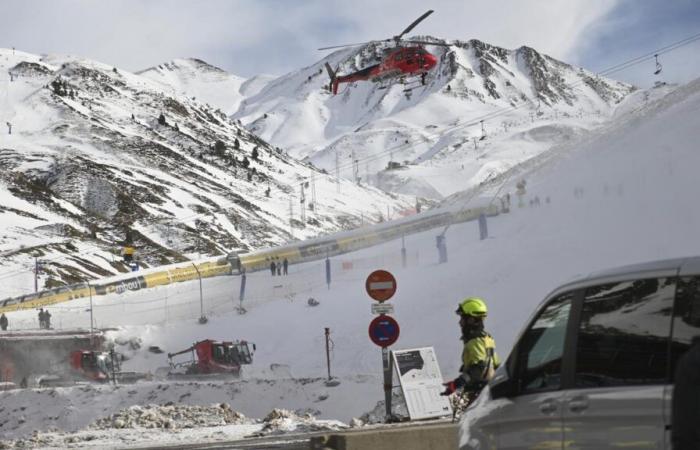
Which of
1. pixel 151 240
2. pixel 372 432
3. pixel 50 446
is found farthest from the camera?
pixel 151 240

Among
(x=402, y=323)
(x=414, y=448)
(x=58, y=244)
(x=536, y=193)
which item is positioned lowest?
(x=414, y=448)

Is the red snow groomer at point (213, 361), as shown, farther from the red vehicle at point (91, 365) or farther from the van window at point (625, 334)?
the van window at point (625, 334)

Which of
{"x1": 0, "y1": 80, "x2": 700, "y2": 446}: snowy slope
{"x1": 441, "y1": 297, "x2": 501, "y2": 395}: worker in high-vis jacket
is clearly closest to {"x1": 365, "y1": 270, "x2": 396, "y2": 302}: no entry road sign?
{"x1": 441, "y1": 297, "x2": 501, "y2": 395}: worker in high-vis jacket

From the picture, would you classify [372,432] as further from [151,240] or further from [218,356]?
[151,240]

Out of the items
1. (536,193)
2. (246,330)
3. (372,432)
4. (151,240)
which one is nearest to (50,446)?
(372,432)

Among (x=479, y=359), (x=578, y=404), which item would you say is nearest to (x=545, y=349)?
(x=578, y=404)

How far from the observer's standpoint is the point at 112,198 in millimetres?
133625

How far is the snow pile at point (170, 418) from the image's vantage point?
18031 mm

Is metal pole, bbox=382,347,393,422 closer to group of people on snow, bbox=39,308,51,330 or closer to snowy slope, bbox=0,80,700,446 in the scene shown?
snowy slope, bbox=0,80,700,446

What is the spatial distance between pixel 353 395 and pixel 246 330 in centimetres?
1886

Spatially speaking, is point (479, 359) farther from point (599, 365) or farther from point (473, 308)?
point (599, 365)

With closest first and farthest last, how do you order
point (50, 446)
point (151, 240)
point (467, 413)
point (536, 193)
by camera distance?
point (467, 413), point (50, 446), point (536, 193), point (151, 240)

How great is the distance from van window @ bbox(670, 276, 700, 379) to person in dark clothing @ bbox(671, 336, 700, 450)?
0.65 metres

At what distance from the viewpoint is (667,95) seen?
195 feet
